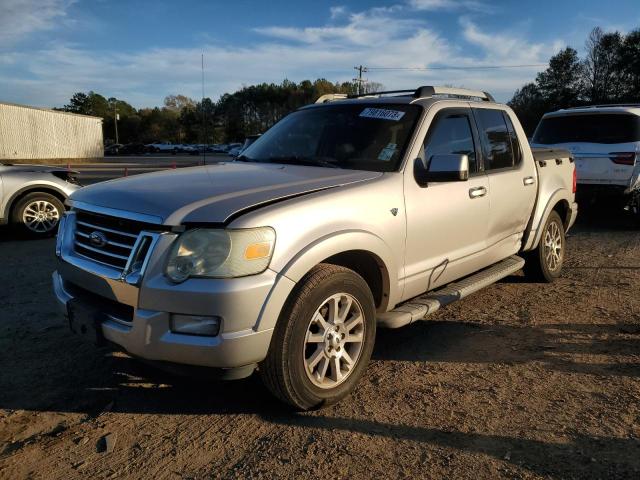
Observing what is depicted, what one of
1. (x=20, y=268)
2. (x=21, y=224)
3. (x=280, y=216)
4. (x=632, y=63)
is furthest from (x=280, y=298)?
(x=632, y=63)

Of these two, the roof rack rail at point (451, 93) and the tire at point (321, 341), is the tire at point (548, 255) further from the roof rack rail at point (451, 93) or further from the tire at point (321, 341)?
the tire at point (321, 341)

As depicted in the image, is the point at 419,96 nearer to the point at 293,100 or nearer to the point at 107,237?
the point at 107,237

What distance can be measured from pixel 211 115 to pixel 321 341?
100922 mm

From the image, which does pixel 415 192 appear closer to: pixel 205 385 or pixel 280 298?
pixel 280 298

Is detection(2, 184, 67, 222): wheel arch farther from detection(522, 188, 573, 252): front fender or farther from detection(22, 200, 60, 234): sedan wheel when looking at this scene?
detection(522, 188, 573, 252): front fender

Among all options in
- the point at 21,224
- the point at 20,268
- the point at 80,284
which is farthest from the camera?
the point at 21,224

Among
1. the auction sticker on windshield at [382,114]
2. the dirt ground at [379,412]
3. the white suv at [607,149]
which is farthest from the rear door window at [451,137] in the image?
the white suv at [607,149]

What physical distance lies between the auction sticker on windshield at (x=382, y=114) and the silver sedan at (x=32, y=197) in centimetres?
607

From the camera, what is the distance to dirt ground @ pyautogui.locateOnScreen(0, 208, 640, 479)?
2717 millimetres

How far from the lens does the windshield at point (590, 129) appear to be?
8758mm

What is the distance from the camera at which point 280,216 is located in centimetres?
288

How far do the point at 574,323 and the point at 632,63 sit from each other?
271ft

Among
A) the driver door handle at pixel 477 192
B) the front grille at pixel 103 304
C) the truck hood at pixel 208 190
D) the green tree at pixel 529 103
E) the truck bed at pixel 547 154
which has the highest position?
the green tree at pixel 529 103

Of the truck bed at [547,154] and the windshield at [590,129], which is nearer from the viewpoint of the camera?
the truck bed at [547,154]
